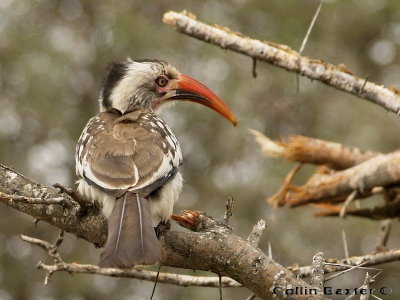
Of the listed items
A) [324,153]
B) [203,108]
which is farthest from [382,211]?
[203,108]

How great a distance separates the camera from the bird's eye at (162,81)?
5.23m

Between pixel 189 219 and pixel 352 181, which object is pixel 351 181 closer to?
pixel 352 181

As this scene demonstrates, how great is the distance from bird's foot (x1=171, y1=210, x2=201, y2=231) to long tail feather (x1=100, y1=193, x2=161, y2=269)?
263 millimetres

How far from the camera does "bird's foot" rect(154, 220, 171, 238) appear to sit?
3.50 meters

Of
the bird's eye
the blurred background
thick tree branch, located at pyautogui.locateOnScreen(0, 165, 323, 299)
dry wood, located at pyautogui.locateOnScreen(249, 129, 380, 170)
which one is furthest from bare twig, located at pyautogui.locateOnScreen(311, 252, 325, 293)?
the blurred background

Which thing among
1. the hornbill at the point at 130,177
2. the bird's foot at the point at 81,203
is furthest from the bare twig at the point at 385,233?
the bird's foot at the point at 81,203

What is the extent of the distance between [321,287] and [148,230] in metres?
0.77

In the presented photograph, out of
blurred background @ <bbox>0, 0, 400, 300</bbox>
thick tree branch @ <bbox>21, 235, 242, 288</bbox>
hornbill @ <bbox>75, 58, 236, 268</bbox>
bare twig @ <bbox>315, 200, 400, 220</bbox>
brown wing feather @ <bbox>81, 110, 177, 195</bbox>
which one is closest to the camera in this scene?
hornbill @ <bbox>75, 58, 236, 268</bbox>

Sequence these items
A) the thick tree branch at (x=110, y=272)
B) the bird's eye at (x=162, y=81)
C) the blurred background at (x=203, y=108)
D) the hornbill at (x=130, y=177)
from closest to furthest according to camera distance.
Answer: the hornbill at (x=130, y=177) → the thick tree branch at (x=110, y=272) → the bird's eye at (x=162, y=81) → the blurred background at (x=203, y=108)

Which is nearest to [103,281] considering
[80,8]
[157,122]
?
[80,8]

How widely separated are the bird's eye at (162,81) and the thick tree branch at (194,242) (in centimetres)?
192

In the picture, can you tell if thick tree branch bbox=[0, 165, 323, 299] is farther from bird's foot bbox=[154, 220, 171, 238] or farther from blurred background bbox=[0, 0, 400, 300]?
blurred background bbox=[0, 0, 400, 300]

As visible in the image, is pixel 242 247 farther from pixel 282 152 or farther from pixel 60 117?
pixel 60 117

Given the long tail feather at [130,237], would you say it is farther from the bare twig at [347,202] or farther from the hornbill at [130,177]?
the bare twig at [347,202]
